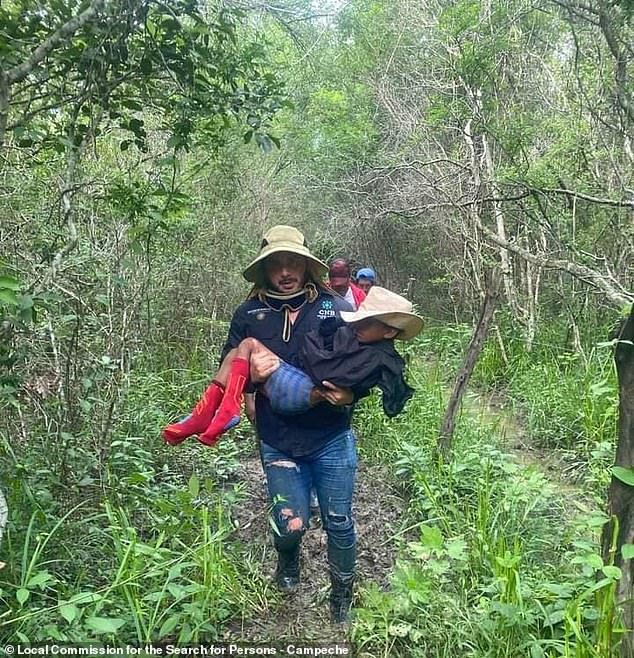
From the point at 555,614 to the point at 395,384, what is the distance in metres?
1.08

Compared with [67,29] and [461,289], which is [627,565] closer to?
[67,29]

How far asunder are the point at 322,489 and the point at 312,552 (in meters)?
1.03

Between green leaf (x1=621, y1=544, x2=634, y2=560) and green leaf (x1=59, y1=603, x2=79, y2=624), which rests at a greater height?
green leaf (x1=621, y1=544, x2=634, y2=560)

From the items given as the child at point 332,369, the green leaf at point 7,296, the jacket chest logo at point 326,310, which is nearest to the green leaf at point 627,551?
the child at point 332,369

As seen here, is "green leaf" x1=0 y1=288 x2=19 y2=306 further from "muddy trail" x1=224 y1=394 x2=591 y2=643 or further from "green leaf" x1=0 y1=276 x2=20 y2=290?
"muddy trail" x1=224 y1=394 x2=591 y2=643

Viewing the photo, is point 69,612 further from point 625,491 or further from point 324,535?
point 324,535

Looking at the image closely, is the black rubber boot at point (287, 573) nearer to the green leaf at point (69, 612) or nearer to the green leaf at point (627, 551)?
the green leaf at point (69, 612)

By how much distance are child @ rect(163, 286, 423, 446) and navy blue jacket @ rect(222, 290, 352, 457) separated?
0.07 meters

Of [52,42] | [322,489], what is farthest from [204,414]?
[52,42]

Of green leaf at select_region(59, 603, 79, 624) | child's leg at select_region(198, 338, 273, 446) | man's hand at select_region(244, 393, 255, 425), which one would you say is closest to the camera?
green leaf at select_region(59, 603, 79, 624)

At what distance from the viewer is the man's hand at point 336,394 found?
2758mm

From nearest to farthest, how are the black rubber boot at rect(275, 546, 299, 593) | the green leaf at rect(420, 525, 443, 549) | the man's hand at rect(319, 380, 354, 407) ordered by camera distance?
the green leaf at rect(420, 525, 443, 549), the man's hand at rect(319, 380, 354, 407), the black rubber boot at rect(275, 546, 299, 593)

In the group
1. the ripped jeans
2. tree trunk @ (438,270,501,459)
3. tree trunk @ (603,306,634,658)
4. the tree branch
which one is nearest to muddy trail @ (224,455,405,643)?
the ripped jeans

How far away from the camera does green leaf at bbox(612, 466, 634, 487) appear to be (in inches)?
82.4
